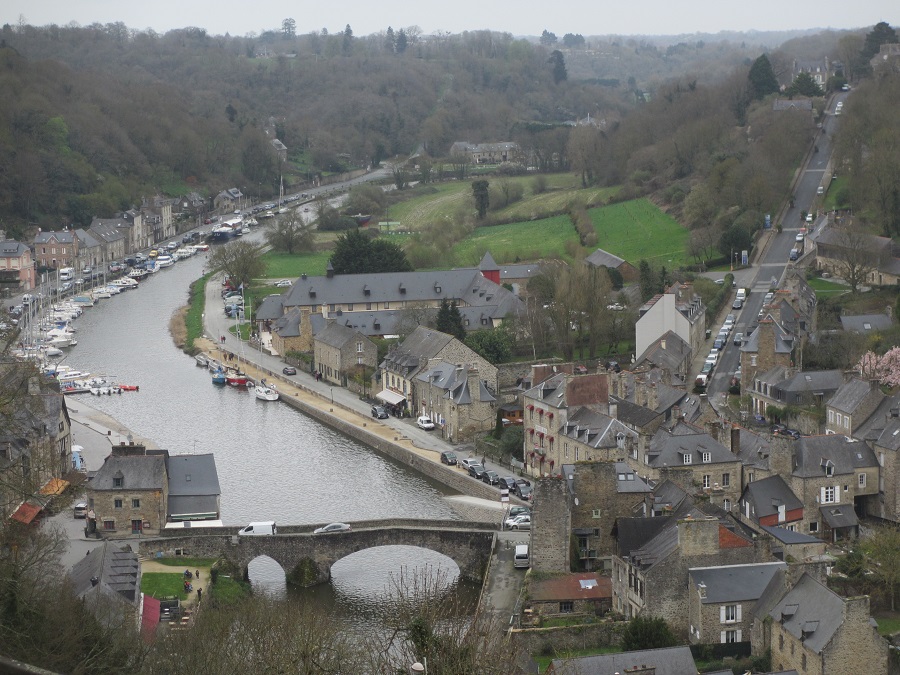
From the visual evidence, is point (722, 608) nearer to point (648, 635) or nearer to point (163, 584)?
point (648, 635)

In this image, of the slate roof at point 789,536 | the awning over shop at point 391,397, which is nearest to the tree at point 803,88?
the awning over shop at point 391,397

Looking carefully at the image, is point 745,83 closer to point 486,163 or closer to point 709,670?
point 486,163

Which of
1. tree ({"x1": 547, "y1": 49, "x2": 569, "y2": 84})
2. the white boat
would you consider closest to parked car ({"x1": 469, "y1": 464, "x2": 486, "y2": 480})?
the white boat

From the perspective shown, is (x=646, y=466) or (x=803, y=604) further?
(x=646, y=466)

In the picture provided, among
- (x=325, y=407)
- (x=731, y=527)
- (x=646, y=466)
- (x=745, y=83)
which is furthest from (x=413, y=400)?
(x=745, y=83)

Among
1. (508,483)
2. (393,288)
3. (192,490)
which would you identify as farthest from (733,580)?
(393,288)

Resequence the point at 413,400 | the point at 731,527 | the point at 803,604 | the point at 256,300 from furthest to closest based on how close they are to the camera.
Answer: the point at 256,300 < the point at 413,400 < the point at 731,527 < the point at 803,604

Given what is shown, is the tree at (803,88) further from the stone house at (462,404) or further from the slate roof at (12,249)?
the stone house at (462,404)
